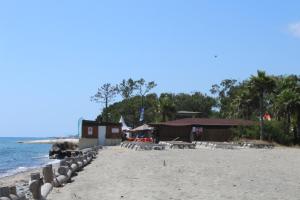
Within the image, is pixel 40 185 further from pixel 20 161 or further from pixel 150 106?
pixel 150 106

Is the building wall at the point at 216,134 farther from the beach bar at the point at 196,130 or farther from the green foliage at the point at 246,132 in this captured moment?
the green foliage at the point at 246,132

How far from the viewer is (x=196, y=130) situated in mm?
67062

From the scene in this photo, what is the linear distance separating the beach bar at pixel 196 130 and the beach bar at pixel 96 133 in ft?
17.5

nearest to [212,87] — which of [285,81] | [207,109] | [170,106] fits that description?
[207,109]

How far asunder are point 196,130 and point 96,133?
479 inches

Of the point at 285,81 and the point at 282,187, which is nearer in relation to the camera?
the point at 282,187

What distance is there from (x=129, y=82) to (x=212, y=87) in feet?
69.8

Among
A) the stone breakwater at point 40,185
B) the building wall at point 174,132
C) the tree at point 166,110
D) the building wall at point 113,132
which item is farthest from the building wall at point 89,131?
the stone breakwater at point 40,185

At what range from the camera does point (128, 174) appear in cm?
2248

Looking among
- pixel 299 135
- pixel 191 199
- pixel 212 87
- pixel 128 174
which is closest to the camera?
pixel 191 199

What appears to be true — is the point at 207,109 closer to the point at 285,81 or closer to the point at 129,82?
the point at 129,82

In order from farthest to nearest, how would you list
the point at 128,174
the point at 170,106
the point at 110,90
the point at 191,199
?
the point at 110,90 < the point at 170,106 < the point at 128,174 < the point at 191,199

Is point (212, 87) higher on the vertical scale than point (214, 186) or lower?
higher

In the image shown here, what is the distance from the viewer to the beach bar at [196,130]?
67250 mm
